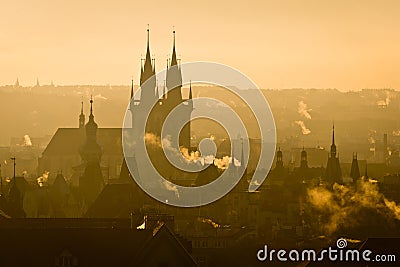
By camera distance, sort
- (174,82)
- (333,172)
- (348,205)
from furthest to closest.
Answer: (174,82) < (333,172) < (348,205)

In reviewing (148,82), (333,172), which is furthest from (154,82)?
(333,172)

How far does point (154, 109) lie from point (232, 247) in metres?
102

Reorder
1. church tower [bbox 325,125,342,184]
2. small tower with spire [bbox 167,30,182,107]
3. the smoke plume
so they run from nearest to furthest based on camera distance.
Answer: the smoke plume < church tower [bbox 325,125,342,184] < small tower with spire [bbox 167,30,182,107]

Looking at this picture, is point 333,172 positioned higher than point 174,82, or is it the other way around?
point 174,82

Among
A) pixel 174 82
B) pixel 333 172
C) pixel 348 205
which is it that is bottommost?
pixel 348 205

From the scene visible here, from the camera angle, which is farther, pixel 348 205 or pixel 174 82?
pixel 174 82

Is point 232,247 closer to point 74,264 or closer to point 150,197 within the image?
point 74,264

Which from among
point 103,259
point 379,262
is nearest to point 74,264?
point 103,259

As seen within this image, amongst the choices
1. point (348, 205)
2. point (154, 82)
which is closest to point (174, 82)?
point (154, 82)

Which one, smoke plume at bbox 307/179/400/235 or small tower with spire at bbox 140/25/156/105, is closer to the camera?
smoke plume at bbox 307/179/400/235

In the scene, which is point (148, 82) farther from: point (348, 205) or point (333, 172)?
point (348, 205)

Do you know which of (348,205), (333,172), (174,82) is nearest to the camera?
(348,205)

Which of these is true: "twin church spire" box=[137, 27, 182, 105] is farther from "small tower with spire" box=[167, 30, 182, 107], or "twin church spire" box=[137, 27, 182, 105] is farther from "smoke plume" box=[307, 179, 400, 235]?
"smoke plume" box=[307, 179, 400, 235]

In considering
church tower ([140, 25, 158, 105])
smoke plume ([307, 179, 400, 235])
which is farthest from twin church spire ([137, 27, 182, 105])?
smoke plume ([307, 179, 400, 235])
